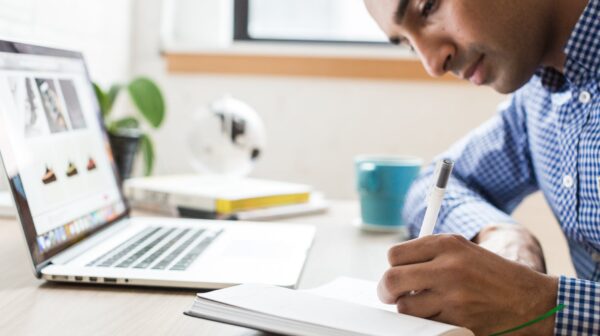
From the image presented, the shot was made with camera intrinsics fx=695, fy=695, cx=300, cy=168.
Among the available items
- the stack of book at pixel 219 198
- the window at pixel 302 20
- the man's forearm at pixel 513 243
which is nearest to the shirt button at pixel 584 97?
the man's forearm at pixel 513 243

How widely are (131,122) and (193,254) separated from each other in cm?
64

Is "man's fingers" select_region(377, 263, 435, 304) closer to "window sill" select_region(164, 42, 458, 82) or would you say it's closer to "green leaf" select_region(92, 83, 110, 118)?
"green leaf" select_region(92, 83, 110, 118)

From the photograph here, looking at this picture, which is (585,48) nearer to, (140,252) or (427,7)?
(427,7)

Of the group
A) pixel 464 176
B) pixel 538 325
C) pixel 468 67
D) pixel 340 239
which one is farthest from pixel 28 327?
pixel 464 176

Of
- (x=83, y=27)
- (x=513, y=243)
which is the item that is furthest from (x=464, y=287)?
(x=83, y=27)

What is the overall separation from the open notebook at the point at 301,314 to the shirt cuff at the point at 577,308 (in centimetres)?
12

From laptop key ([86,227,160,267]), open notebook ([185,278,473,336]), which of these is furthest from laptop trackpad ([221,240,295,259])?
open notebook ([185,278,473,336])

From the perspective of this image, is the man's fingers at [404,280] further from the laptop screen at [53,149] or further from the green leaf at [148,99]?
the green leaf at [148,99]

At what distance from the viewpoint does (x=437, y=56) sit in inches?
41.9

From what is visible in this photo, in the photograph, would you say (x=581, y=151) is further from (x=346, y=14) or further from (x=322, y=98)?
(x=346, y=14)

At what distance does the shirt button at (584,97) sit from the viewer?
1.01 metres

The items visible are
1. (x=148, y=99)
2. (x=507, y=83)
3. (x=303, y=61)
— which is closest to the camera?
(x=507, y=83)

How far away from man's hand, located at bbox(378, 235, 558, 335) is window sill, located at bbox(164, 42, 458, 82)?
1.30 meters

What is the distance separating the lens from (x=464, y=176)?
1245 millimetres
